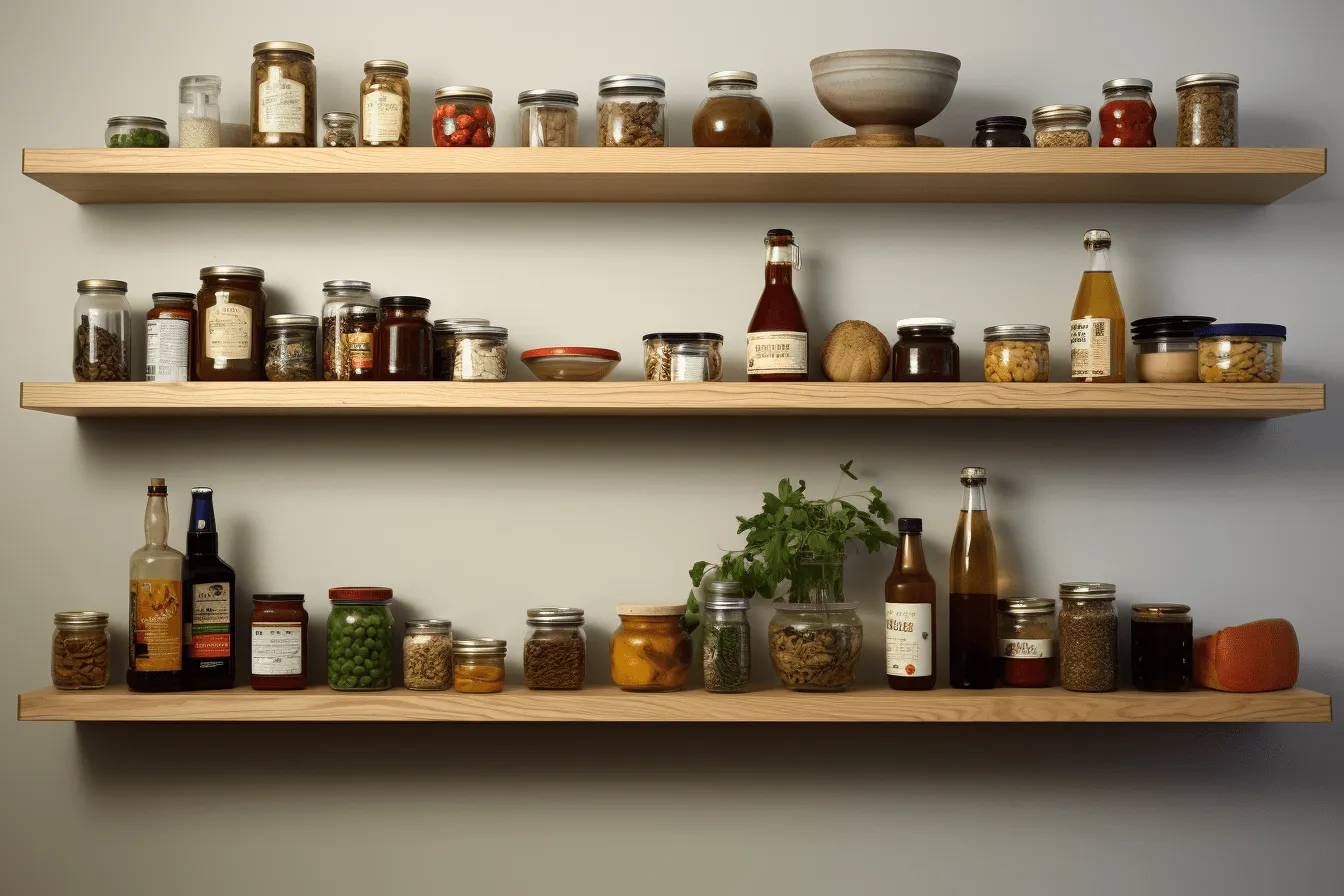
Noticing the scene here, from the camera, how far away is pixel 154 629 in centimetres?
162

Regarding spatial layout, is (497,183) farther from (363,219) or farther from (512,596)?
(512,596)

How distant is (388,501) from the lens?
177 centimetres

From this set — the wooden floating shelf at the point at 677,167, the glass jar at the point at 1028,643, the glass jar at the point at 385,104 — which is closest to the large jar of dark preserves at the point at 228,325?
the wooden floating shelf at the point at 677,167

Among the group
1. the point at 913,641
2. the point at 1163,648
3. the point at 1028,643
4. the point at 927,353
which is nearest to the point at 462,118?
the point at 927,353

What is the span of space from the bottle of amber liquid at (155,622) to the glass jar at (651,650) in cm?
60

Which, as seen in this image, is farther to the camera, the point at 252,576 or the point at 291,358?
the point at 252,576

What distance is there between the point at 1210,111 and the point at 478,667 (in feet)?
4.12

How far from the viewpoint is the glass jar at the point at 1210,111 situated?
5.37 feet

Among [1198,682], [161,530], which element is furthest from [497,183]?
[1198,682]

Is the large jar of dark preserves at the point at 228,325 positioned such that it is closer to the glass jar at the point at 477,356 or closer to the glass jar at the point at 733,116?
the glass jar at the point at 477,356

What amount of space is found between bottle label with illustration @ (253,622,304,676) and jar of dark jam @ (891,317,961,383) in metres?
0.90

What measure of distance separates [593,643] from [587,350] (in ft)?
1.44

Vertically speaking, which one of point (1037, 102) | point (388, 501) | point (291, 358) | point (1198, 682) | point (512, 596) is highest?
point (1037, 102)

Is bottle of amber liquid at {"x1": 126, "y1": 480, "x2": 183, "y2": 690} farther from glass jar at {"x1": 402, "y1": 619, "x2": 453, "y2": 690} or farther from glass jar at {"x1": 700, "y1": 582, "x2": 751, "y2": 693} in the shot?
glass jar at {"x1": 700, "y1": 582, "x2": 751, "y2": 693}
